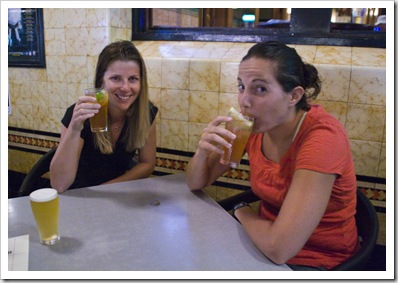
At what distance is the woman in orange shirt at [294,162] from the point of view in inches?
43.9

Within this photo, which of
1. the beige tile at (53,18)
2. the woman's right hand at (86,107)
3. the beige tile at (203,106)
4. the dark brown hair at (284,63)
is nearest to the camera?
the dark brown hair at (284,63)

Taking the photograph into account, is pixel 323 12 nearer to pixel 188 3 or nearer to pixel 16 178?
pixel 188 3

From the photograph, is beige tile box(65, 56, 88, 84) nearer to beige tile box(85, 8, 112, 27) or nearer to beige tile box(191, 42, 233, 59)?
beige tile box(85, 8, 112, 27)

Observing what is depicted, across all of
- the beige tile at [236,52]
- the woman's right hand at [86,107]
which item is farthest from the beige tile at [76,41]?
the woman's right hand at [86,107]

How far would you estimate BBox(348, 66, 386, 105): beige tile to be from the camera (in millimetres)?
1826

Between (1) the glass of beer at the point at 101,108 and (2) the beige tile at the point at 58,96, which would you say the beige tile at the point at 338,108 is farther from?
(2) the beige tile at the point at 58,96

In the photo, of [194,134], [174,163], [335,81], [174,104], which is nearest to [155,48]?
[174,104]

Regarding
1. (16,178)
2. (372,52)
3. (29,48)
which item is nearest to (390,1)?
(372,52)

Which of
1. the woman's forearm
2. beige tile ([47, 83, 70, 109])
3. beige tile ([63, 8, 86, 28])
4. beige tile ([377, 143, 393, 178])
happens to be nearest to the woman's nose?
the woman's forearm

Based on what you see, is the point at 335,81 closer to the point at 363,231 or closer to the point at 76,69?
the point at 363,231

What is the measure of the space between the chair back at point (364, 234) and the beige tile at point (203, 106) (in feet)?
3.39

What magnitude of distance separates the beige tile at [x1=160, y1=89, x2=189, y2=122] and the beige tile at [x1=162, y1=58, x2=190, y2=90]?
4 cm

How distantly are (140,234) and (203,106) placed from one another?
1.23 m

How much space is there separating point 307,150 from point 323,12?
49.0 inches
